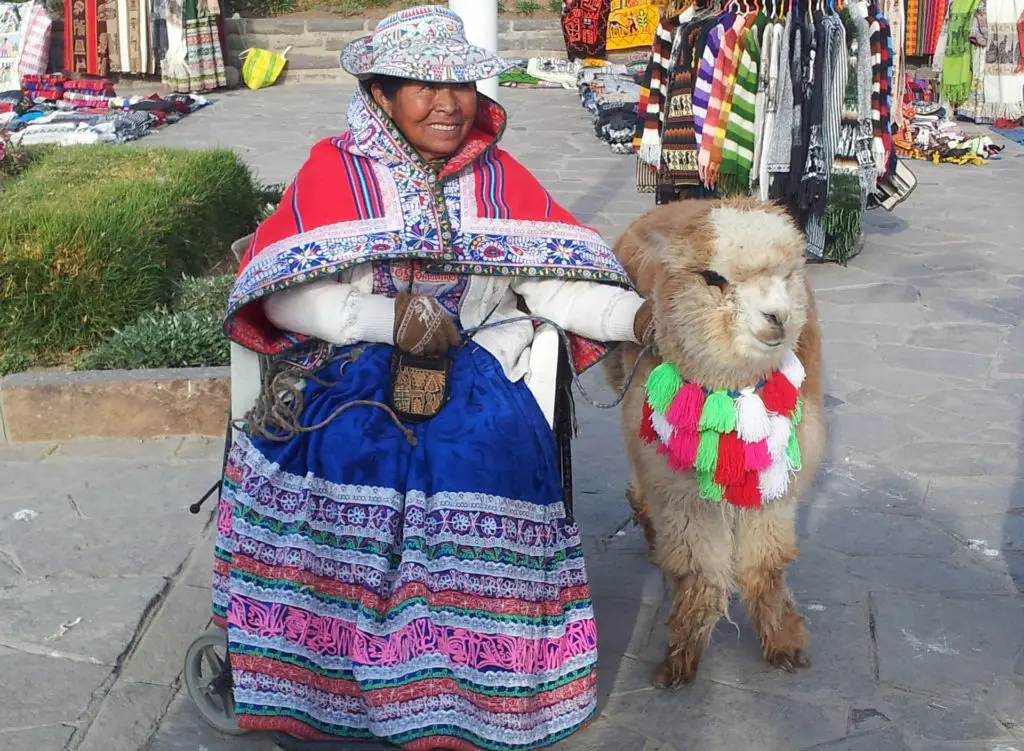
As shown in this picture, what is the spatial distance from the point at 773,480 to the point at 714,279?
54 cm

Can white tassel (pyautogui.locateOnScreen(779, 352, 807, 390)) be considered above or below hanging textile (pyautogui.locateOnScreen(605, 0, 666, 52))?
below

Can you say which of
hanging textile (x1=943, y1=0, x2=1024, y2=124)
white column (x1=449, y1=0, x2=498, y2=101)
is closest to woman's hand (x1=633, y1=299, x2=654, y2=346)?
white column (x1=449, y1=0, x2=498, y2=101)

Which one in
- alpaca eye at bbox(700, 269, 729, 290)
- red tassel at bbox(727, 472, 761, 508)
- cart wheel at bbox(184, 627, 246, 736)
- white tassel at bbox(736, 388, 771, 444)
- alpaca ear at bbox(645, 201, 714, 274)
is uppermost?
alpaca ear at bbox(645, 201, 714, 274)

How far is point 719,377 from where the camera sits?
104 inches

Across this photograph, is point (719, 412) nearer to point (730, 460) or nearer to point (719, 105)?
point (730, 460)

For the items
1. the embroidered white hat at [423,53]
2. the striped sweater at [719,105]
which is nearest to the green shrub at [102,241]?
the striped sweater at [719,105]

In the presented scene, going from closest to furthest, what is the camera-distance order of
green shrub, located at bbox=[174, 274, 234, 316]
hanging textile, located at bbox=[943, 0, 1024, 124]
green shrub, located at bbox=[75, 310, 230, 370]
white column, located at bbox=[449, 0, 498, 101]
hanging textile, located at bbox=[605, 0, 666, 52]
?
green shrub, located at bbox=[75, 310, 230, 370] < white column, located at bbox=[449, 0, 498, 101] < green shrub, located at bbox=[174, 274, 234, 316] < hanging textile, located at bbox=[943, 0, 1024, 124] < hanging textile, located at bbox=[605, 0, 666, 52]

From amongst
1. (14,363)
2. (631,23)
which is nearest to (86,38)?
(631,23)

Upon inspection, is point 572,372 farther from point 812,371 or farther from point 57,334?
point 57,334

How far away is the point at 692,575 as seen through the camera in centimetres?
308

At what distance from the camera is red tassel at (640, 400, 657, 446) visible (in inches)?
114

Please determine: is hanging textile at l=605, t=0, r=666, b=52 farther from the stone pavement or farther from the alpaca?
the alpaca

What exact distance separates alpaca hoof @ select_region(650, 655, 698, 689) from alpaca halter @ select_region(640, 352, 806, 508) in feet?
1.78

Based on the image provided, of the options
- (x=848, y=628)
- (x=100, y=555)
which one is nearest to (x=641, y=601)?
(x=848, y=628)
